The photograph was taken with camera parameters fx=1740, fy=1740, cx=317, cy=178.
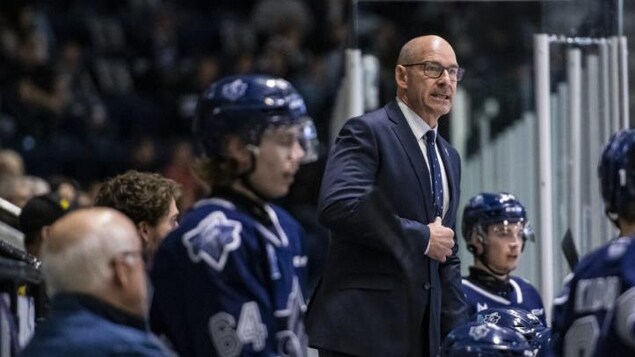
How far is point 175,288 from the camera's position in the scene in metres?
3.95

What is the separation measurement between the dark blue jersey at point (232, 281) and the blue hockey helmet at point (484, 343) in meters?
1.04

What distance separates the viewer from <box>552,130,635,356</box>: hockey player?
4.08m

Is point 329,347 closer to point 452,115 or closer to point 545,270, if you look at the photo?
point 545,270

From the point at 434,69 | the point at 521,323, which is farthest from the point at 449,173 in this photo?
the point at 521,323

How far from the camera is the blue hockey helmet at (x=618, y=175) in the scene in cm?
427

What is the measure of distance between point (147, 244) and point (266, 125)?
116cm

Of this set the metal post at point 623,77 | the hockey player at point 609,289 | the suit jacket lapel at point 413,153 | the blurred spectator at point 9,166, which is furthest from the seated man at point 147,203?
the blurred spectator at point 9,166

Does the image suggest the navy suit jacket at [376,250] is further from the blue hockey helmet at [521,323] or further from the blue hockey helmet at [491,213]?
the blue hockey helmet at [491,213]

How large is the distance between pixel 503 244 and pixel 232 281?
292 cm

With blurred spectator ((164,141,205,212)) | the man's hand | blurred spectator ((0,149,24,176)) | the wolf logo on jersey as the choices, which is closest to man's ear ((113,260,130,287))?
the man's hand

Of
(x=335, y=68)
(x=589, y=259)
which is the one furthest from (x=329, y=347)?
(x=335, y=68)

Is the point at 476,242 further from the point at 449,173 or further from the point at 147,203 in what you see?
the point at 147,203

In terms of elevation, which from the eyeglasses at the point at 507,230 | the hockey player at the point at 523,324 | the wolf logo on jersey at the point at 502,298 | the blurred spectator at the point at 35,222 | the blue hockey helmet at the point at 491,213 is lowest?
the wolf logo on jersey at the point at 502,298

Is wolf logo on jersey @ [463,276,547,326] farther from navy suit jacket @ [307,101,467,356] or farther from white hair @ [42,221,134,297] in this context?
white hair @ [42,221,134,297]
